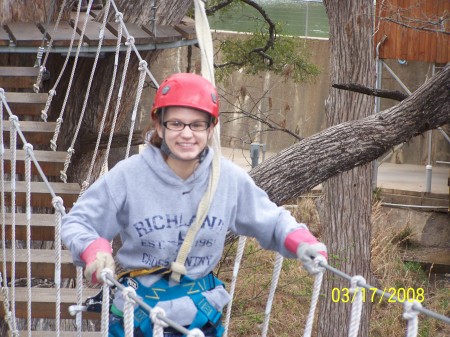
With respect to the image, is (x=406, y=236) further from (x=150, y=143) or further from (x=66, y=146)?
(x=150, y=143)

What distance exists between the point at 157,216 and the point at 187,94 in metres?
→ 0.32

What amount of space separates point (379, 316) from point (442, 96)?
5.07 metres

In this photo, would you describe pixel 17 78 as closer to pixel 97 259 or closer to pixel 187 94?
pixel 187 94

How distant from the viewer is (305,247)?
2.39 m

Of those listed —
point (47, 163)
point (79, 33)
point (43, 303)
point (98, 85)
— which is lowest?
point (43, 303)

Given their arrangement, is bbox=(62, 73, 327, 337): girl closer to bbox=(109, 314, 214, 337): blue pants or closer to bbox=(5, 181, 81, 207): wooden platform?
bbox=(109, 314, 214, 337): blue pants

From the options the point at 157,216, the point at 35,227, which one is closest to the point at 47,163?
the point at 35,227

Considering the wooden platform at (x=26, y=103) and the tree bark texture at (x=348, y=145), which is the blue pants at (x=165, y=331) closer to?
the tree bark texture at (x=348, y=145)

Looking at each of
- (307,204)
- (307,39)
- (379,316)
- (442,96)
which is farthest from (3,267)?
(307,39)

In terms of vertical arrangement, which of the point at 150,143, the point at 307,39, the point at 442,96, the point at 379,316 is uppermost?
the point at 307,39

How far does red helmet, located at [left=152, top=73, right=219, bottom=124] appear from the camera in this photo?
2404 millimetres

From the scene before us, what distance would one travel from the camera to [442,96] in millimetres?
4703

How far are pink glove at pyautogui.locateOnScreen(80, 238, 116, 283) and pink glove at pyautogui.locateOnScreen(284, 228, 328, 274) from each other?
47 cm

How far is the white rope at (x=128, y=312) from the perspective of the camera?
7.45 ft
